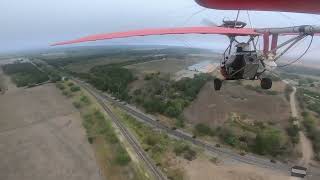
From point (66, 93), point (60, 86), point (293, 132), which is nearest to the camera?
point (293, 132)

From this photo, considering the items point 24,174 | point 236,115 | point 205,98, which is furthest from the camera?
point 205,98

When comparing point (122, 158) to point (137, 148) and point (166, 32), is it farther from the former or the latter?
point (166, 32)

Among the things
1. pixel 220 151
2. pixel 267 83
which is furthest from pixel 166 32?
pixel 220 151

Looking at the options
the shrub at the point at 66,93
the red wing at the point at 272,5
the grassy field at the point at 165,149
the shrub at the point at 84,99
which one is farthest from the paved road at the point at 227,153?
the red wing at the point at 272,5

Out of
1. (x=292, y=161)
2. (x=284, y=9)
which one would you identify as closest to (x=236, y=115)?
(x=292, y=161)

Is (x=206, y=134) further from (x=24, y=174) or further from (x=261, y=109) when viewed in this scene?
(x=24, y=174)

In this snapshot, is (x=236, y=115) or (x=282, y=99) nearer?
(x=236, y=115)

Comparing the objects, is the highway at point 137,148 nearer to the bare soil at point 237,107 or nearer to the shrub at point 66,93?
the bare soil at point 237,107

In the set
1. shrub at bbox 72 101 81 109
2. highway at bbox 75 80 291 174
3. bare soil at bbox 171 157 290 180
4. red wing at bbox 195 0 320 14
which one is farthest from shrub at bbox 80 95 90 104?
red wing at bbox 195 0 320 14
